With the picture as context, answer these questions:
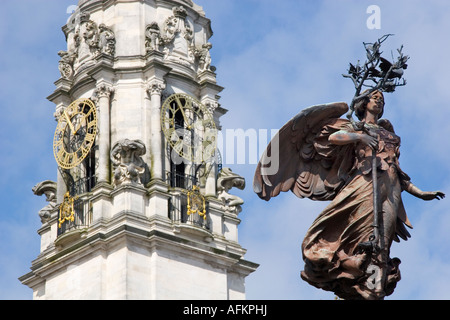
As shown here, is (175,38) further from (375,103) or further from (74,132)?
(375,103)

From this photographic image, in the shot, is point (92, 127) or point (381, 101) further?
point (92, 127)

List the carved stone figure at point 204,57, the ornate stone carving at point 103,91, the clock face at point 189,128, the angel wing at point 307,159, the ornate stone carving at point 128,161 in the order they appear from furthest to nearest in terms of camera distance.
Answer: the carved stone figure at point 204,57, the ornate stone carving at point 103,91, the clock face at point 189,128, the ornate stone carving at point 128,161, the angel wing at point 307,159

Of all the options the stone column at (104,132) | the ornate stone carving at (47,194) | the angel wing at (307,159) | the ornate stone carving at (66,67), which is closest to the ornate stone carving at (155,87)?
the stone column at (104,132)

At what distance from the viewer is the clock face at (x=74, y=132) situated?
63625 millimetres

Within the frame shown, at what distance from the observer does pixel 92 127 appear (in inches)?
2522

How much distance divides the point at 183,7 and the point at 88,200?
1007cm

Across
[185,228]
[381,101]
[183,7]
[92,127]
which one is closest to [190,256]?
[185,228]

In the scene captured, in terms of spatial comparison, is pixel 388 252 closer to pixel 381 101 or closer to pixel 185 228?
pixel 381 101

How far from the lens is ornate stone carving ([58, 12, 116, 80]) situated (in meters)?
65.3

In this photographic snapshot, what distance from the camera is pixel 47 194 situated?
217 feet

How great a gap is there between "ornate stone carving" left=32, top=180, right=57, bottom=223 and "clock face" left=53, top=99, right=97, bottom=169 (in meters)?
1.86

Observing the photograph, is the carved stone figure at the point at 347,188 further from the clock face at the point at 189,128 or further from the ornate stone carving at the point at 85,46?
the ornate stone carving at the point at 85,46

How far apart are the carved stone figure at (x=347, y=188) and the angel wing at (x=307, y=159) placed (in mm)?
15

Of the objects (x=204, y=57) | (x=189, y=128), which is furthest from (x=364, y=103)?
(x=204, y=57)
